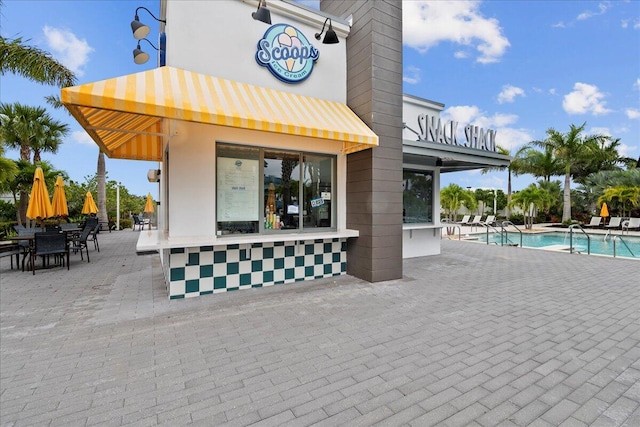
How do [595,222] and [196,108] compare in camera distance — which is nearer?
[196,108]

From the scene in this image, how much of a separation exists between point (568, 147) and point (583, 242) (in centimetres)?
1148

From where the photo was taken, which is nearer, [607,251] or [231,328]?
[231,328]

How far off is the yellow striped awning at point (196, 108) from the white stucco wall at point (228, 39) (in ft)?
0.78

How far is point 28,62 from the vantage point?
31.0 feet

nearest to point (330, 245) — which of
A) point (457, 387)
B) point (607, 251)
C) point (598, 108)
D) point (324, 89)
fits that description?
point (324, 89)

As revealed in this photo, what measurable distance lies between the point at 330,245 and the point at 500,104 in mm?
26462

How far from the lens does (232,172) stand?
5.57 metres

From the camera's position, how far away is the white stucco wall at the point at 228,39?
5047mm

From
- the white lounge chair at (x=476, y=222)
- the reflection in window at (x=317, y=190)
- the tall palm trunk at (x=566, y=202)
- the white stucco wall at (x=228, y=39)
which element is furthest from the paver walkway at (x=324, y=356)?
the tall palm trunk at (x=566, y=202)

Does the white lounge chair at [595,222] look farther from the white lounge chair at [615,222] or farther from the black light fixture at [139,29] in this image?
the black light fixture at [139,29]

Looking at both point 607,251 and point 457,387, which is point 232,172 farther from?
point 607,251

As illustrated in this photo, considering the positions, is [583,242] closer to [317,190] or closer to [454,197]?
[454,197]

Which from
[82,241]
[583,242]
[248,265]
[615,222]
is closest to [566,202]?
[615,222]

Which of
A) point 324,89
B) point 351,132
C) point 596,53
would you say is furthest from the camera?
point 596,53
